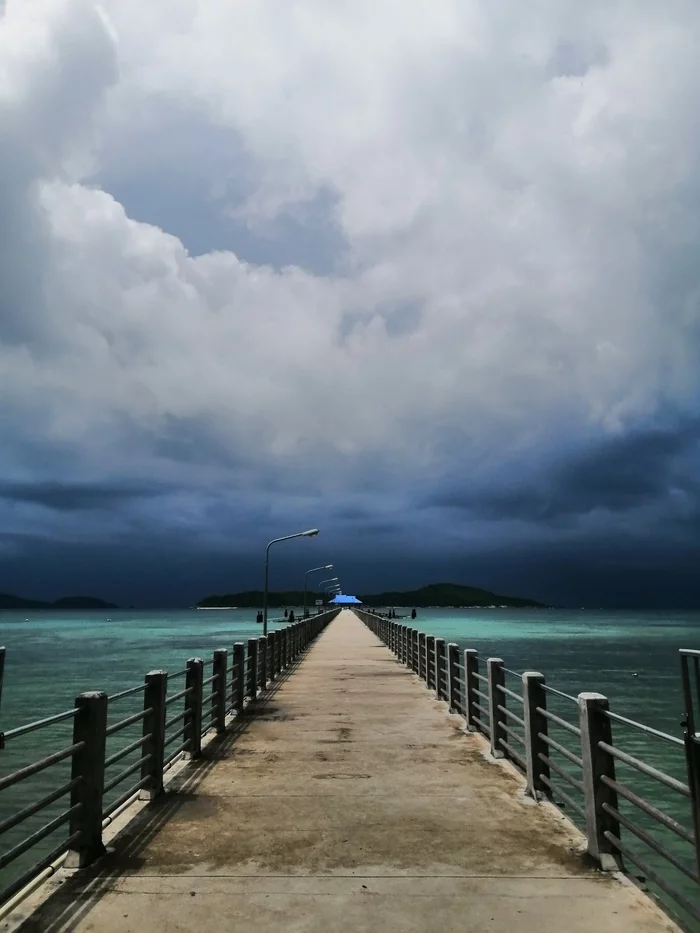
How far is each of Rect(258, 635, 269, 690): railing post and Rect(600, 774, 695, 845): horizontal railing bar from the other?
427 inches

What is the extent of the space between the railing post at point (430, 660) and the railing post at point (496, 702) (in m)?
6.41

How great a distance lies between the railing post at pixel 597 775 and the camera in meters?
5.52

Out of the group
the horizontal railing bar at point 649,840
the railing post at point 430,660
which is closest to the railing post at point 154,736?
the horizontal railing bar at point 649,840

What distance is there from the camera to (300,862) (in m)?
5.54

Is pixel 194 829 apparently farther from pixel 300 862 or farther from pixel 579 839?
pixel 579 839

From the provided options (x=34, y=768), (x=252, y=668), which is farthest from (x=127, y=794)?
(x=252, y=668)

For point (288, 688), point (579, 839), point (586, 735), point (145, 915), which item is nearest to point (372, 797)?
point (579, 839)

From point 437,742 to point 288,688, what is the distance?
703 cm

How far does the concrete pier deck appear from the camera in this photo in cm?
455

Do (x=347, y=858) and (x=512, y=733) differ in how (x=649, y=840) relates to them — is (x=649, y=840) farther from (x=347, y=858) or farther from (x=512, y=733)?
(x=512, y=733)

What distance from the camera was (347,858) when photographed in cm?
→ 562

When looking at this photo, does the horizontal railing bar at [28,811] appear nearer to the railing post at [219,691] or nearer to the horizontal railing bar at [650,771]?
the horizontal railing bar at [650,771]

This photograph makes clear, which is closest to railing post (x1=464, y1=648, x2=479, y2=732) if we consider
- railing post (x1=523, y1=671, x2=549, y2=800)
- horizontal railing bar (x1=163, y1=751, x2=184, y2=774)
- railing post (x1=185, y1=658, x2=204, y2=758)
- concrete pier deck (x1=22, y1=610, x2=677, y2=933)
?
concrete pier deck (x1=22, y1=610, x2=677, y2=933)

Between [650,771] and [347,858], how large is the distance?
96.6 inches
